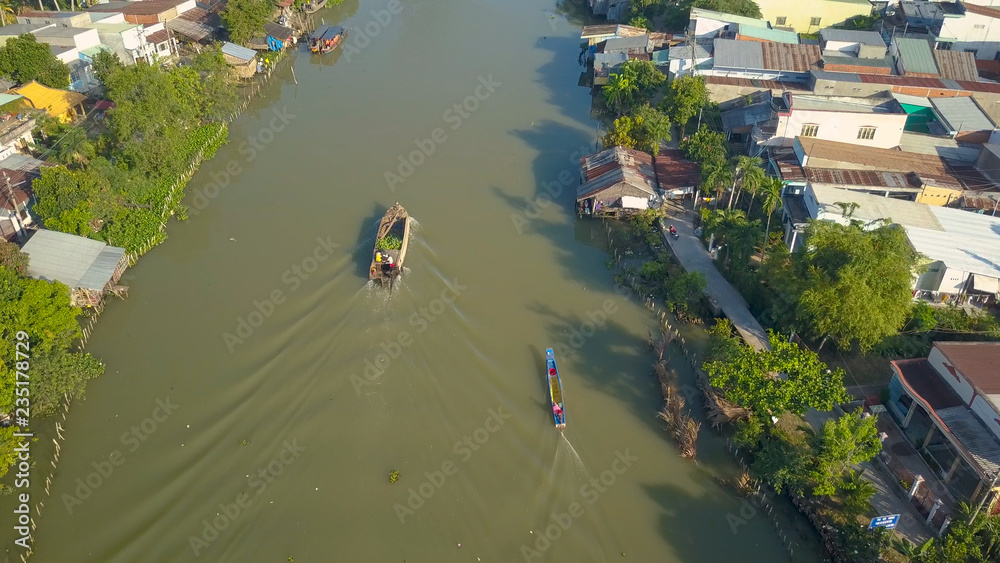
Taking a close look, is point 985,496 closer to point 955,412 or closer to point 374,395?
point 955,412

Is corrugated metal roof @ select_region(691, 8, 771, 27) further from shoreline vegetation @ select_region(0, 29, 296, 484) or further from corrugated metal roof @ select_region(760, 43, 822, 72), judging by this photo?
shoreline vegetation @ select_region(0, 29, 296, 484)

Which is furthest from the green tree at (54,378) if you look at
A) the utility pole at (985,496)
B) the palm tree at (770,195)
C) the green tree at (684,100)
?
the green tree at (684,100)

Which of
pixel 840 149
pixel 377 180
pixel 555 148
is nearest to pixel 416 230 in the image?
pixel 377 180

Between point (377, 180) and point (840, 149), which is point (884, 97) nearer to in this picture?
point (840, 149)

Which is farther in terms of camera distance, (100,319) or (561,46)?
(561,46)

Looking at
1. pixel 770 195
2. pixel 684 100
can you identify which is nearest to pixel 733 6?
pixel 684 100

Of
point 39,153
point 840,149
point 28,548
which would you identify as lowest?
point 28,548

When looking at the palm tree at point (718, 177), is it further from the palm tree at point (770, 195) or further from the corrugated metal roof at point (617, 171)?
the corrugated metal roof at point (617, 171)

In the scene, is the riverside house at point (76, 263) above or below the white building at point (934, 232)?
below
